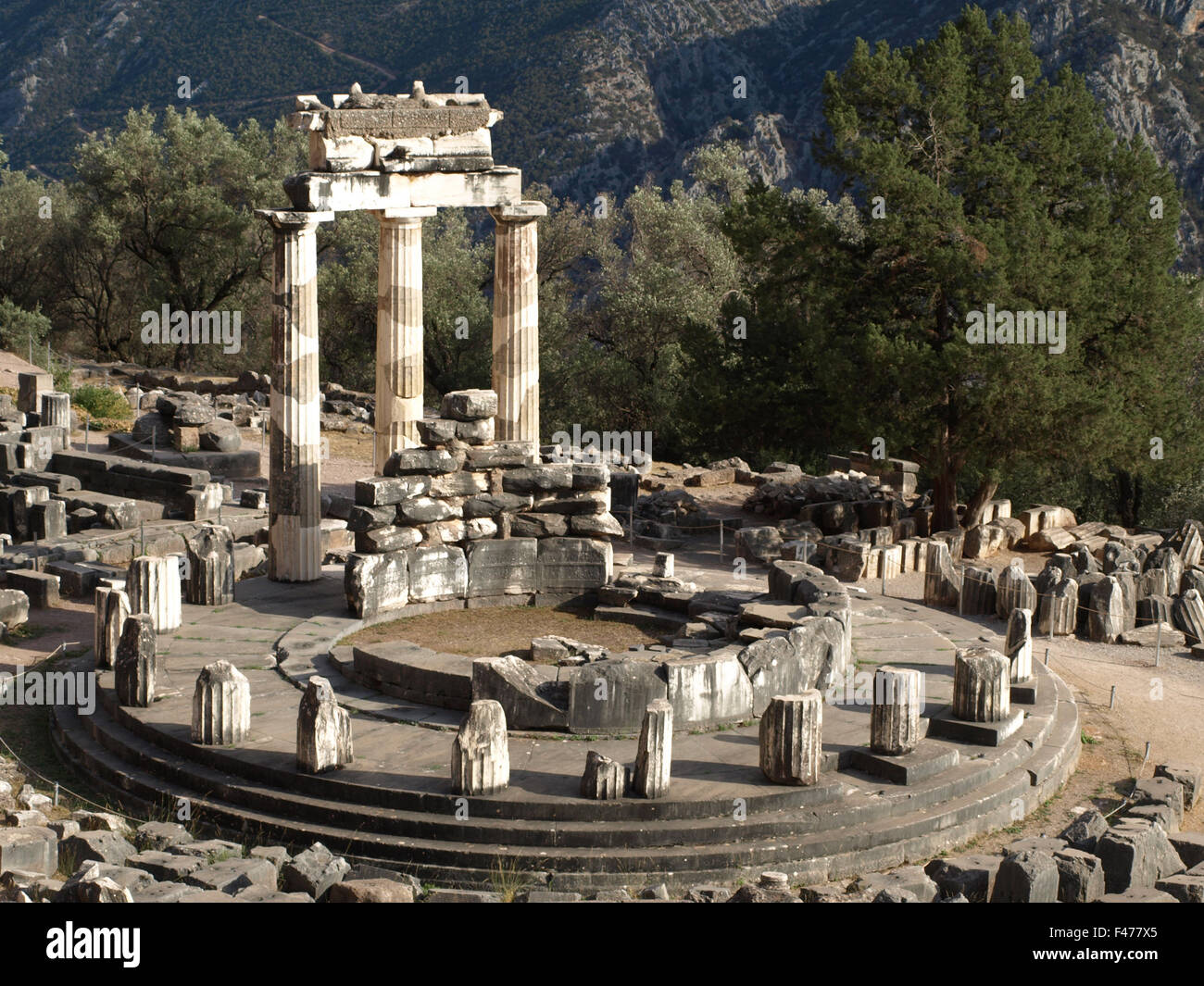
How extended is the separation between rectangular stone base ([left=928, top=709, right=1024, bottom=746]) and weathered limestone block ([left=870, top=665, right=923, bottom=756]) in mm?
1006

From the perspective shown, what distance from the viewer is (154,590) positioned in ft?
55.4

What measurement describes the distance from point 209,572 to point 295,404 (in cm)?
230

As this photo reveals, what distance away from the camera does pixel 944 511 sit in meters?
26.7

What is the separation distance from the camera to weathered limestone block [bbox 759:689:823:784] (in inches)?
508

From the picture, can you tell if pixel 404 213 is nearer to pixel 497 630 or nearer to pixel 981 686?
pixel 497 630

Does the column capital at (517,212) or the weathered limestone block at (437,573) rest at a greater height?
the column capital at (517,212)

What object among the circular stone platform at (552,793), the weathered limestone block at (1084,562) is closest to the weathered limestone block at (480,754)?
the circular stone platform at (552,793)

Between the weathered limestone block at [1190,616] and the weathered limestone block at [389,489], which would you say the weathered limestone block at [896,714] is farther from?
the weathered limestone block at [1190,616]

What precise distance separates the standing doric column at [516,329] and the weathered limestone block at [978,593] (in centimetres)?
633

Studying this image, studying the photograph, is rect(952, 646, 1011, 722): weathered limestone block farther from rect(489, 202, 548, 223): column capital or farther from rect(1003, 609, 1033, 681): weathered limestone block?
rect(489, 202, 548, 223): column capital

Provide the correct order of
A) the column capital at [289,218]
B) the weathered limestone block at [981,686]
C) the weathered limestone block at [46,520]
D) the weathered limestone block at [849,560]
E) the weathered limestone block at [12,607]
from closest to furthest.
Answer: the weathered limestone block at [981,686] → the column capital at [289,218] → the weathered limestone block at [12,607] → the weathered limestone block at [849,560] → the weathered limestone block at [46,520]

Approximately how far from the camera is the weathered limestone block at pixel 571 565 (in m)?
18.5

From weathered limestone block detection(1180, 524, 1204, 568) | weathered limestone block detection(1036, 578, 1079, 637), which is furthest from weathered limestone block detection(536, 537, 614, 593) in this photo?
weathered limestone block detection(1180, 524, 1204, 568)

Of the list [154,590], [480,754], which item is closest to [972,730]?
[480,754]
